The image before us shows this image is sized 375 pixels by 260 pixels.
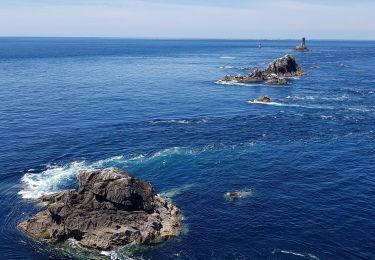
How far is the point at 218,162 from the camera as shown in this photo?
97188 mm

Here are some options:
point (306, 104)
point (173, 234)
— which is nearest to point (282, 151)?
point (173, 234)

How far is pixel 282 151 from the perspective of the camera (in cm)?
10356

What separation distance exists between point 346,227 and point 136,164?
45.3 meters

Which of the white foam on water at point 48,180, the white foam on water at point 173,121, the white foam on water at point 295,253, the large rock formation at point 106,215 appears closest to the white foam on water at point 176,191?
the large rock formation at point 106,215

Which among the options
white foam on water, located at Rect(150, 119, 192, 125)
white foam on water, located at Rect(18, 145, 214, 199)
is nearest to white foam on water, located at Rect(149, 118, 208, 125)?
white foam on water, located at Rect(150, 119, 192, 125)

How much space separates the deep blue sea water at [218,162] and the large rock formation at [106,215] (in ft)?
7.61

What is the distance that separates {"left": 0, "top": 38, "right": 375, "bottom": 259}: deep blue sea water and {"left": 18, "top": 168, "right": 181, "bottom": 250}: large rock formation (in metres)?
2.32

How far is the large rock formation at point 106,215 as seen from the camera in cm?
6669

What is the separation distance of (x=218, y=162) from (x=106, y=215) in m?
33.9

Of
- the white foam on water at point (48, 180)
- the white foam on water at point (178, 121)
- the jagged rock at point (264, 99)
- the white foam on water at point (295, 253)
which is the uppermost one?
the jagged rock at point (264, 99)

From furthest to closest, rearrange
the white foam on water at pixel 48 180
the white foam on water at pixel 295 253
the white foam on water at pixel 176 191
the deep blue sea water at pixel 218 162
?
the white foam on water at pixel 48 180 → the white foam on water at pixel 176 191 → the deep blue sea water at pixel 218 162 → the white foam on water at pixel 295 253

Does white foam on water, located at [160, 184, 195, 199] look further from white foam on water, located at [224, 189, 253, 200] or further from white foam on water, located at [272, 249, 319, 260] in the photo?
white foam on water, located at [272, 249, 319, 260]

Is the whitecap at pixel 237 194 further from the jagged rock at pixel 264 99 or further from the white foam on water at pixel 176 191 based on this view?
the jagged rock at pixel 264 99

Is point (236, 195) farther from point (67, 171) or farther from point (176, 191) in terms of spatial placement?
point (67, 171)
